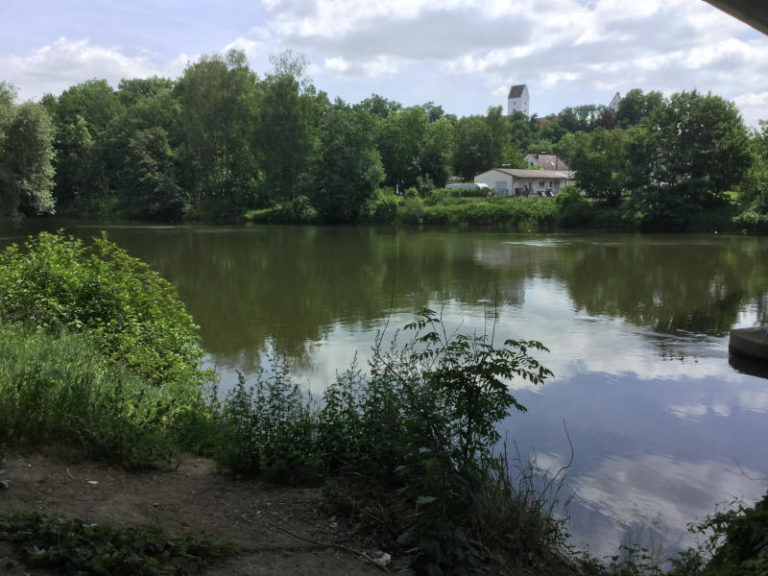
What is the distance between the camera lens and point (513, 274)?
2720 cm

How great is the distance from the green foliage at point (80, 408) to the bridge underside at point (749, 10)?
27.5 ft

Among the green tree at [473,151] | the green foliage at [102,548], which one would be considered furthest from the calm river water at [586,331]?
the green tree at [473,151]

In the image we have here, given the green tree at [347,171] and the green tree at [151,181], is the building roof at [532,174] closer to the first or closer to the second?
the green tree at [347,171]

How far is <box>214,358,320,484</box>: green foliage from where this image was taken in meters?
5.41

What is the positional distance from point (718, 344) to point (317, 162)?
56.6 m

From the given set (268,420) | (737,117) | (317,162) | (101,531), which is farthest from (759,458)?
(317,162)

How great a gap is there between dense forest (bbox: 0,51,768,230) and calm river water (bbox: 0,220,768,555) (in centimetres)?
1522

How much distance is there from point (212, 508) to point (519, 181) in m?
81.0

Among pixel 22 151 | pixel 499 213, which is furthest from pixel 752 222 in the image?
pixel 22 151

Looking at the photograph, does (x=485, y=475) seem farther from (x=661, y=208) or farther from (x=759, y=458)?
(x=661, y=208)

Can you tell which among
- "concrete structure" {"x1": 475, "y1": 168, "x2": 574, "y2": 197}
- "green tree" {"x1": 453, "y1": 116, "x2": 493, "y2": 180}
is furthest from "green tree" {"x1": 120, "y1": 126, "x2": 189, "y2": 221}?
"green tree" {"x1": 453, "y1": 116, "x2": 493, "y2": 180}

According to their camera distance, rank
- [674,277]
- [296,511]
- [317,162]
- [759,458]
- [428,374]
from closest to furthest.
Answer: [296,511] → [428,374] → [759,458] → [674,277] → [317,162]

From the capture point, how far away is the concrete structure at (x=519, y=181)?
3152 inches

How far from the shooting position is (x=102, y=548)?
3312 millimetres
